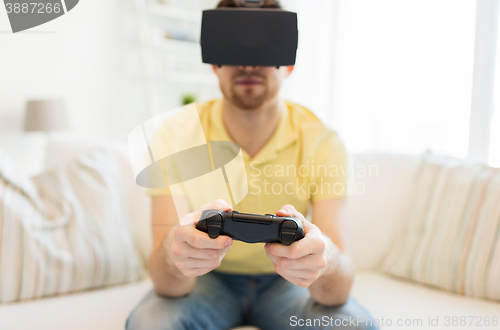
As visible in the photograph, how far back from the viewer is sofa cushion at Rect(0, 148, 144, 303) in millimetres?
846

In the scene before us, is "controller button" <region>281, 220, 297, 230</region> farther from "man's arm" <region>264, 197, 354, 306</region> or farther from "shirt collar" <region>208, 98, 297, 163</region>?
"shirt collar" <region>208, 98, 297, 163</region>

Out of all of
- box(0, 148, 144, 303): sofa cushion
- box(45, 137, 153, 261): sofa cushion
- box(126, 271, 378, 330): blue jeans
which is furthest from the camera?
box(45, 137, 153, 261): sofa cushion

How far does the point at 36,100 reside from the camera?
165cm

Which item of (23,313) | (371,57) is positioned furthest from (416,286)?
(371,57)

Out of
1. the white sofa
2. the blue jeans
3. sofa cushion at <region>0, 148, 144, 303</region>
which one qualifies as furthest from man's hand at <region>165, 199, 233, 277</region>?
sofa cushion at <region>0, 148, 144, 303</region>

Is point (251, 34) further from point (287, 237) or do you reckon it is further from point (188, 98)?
point (188, 98)

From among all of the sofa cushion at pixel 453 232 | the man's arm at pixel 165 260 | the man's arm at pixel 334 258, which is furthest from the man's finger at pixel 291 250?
the sofa cushion at pixel 453 232

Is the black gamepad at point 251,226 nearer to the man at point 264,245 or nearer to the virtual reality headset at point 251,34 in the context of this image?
the man at point 264,245

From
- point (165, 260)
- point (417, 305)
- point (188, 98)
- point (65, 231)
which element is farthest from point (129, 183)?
point (188, 98)

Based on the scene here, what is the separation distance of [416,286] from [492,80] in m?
0.80

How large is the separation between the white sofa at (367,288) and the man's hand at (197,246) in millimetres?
369

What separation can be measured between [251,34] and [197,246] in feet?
0.94

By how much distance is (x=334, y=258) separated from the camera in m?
0.63

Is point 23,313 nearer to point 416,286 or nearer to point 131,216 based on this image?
point 131,216
